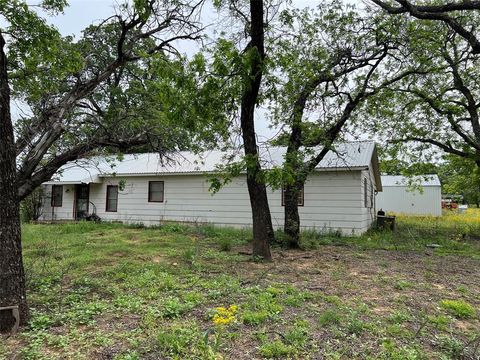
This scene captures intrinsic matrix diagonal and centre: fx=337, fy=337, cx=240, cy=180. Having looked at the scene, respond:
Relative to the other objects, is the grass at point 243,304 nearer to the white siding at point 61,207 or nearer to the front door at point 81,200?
the front door at point 81,200

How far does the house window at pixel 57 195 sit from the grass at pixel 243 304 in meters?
9.94

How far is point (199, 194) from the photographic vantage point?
569 inches

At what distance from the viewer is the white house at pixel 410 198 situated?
25828mm

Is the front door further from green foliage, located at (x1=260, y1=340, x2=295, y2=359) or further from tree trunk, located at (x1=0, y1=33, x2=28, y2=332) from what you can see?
green foliage, located at (x1=260, y1=340, x2=295, y2=359)

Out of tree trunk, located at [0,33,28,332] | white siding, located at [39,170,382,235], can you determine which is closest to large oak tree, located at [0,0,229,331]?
tree trunk, located at [0,33,28,332]

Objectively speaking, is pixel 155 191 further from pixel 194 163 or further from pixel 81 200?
pixel 81 200

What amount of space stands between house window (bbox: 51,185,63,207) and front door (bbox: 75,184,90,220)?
1.19 m

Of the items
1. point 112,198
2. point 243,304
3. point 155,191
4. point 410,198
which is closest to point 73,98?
point 243,304

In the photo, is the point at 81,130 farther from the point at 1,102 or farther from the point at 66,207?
the point at 66,207

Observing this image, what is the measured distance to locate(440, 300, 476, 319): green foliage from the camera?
4285mm

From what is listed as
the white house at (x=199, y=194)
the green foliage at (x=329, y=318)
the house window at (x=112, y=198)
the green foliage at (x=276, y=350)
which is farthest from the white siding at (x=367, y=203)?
the house window at (x=112, y=198)

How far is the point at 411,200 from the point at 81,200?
2364 centimetres

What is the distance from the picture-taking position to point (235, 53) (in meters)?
5.97

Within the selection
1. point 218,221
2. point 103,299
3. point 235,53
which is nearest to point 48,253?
point 103,299
